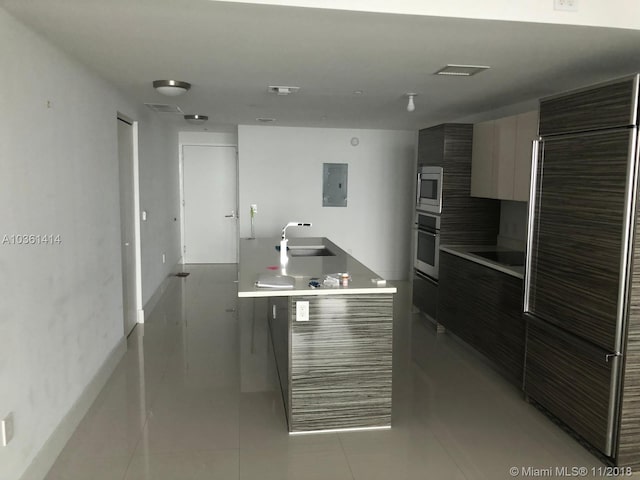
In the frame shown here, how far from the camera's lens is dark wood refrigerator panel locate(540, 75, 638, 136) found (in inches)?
100

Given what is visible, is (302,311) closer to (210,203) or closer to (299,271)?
(299,271)

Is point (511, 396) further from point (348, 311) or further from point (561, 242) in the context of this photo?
point (348, 311)

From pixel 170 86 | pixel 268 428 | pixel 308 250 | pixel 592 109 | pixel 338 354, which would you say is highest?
pixel 170 86

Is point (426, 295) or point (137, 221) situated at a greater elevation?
point (137, 221)

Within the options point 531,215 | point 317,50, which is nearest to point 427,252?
point 531,215

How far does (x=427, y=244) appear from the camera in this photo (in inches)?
211

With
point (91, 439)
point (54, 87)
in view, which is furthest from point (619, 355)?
point (54, 87)

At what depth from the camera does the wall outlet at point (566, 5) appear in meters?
2.38

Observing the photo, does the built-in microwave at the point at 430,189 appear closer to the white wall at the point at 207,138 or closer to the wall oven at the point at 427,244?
the wall oven at the point at 427,244

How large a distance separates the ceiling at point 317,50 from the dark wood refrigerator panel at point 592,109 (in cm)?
26

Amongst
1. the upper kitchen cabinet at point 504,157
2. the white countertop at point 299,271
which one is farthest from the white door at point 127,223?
the upper kitchen cabinet at point 504,157

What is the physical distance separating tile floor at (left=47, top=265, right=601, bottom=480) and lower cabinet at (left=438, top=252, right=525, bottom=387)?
19 centimetres

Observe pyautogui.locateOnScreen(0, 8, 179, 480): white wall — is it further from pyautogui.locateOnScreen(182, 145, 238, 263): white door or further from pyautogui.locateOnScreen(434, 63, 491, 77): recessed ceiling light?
pyautogui.locateOnScreen(182, 145, 238, 263): white door

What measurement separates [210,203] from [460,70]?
6.14 metres
